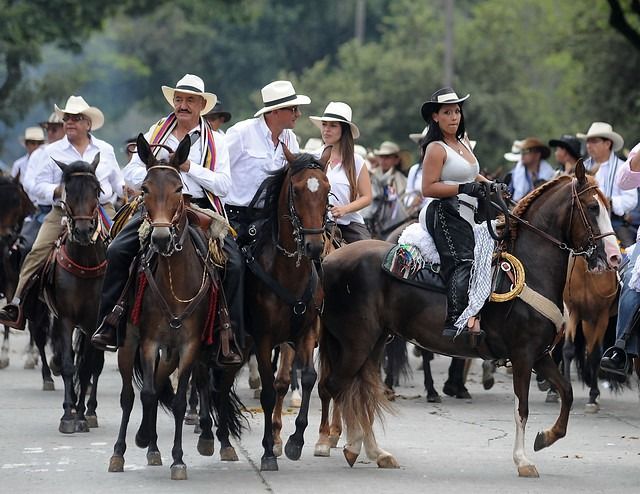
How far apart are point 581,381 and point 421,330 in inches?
247

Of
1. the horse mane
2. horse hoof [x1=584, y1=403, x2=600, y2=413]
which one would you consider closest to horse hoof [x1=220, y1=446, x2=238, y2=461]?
the horse mane

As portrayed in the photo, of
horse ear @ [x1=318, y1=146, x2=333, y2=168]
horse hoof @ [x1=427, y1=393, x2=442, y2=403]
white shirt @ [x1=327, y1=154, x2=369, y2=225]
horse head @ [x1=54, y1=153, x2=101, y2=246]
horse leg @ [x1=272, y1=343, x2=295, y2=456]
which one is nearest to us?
horse ear @ [x1=318, y1=146, x2=333, y2=168]

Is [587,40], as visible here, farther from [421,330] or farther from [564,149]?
[421,330]

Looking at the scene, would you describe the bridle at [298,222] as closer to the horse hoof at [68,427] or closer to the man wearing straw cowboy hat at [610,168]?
the horse hoof at [68,427]

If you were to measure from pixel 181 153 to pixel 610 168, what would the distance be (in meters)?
7.69

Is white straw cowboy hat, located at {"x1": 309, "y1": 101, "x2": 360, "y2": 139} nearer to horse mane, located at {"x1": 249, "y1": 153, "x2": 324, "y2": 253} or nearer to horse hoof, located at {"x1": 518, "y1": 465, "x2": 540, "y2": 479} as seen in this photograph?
horse mane, located at {"x1": 249, "y1": 153, "x2": 324, "y2": 253}

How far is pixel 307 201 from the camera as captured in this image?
10.3m

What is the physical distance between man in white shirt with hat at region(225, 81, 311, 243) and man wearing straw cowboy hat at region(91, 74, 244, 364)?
41cm

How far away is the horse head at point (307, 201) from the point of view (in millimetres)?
10203

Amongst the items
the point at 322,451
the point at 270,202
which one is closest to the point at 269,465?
the point at 322,451

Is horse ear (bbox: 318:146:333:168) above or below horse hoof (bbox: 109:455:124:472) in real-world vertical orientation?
above

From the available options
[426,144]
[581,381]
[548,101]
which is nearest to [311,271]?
[426,144]

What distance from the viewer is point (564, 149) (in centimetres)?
1753

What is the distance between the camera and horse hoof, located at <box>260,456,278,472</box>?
10750 mm
